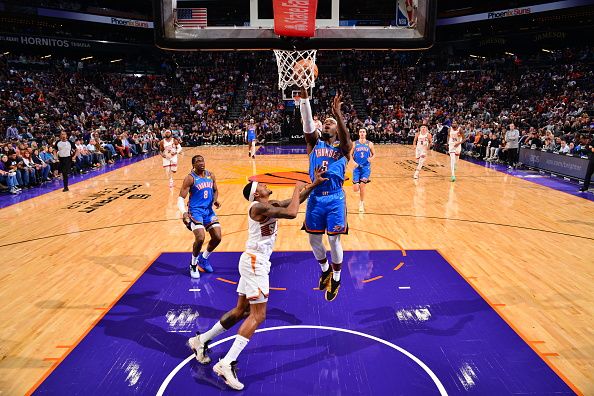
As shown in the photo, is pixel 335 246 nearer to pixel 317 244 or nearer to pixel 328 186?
pixel 317 244

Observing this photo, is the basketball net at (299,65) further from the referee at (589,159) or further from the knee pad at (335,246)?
the referee at (589,159)

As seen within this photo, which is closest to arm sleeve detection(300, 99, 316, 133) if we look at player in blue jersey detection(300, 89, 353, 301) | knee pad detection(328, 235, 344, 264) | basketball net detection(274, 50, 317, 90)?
player in blue jersey detection(300, 89, 353, 301)

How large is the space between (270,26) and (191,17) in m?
1.51

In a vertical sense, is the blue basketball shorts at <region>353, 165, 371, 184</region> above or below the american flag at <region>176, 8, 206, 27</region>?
below

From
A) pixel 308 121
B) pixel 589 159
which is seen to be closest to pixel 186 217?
pixel 308 121

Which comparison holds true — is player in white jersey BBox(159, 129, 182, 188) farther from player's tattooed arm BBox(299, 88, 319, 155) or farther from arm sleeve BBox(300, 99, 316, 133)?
arm sleeve BBox(300, 99, 316, 133)

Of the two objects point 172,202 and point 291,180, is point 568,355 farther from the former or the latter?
point 291,180

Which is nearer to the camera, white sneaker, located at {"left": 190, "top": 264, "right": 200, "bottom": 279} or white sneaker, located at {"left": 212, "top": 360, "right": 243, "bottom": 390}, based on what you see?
white sneaker, located at {"left": 212, "top": 360, "right": 243, "bottom": 390}

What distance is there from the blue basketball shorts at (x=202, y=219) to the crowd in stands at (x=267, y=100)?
1242cm

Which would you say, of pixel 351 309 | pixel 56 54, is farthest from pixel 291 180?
pixel 56 54

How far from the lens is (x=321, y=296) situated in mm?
5980

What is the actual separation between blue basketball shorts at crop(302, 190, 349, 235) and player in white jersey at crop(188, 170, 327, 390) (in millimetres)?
900

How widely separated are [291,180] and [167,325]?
10.1 metres

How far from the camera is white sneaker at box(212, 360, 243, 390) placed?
3.95 m
